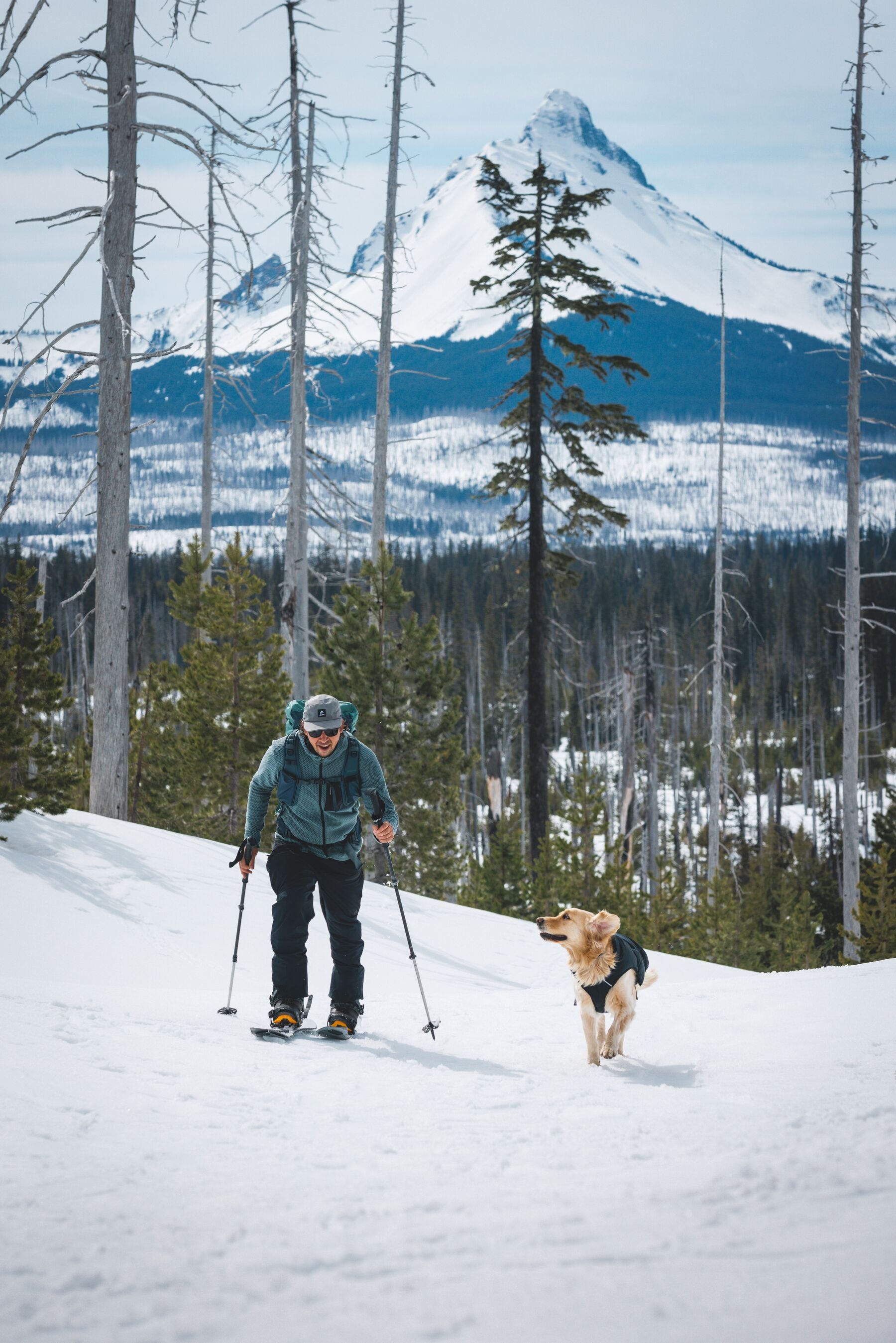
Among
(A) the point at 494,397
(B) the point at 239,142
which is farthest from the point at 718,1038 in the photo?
(A) the point at 494,397

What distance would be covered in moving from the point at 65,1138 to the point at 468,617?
67769mm

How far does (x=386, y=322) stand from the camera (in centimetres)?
1772

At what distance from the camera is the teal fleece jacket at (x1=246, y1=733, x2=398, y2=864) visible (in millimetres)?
5566

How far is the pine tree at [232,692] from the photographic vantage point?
1591cm

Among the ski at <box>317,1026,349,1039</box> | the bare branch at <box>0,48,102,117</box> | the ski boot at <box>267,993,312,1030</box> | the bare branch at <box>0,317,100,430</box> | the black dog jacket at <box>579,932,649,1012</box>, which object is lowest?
the ski at <box>317,1026,349,1039</box>

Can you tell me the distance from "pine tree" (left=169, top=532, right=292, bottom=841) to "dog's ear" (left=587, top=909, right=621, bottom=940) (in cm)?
1108

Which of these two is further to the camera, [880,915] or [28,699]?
[880,915]

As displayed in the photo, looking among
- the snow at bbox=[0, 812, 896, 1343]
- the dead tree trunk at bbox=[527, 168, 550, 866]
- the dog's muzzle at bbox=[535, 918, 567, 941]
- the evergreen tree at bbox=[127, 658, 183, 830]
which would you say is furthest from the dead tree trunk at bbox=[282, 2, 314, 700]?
the dog's muzzle at bbox=[535, 918, 567, 941]

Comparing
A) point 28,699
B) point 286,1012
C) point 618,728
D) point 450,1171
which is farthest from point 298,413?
point 618,728

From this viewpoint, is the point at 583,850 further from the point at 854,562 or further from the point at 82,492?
the point at 82,492

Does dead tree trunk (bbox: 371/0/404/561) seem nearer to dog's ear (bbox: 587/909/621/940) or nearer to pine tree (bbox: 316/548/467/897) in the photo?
pine tree (bbox: 316/548/467/897)

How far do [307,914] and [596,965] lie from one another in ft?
5.31

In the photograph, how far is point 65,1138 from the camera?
148 inches

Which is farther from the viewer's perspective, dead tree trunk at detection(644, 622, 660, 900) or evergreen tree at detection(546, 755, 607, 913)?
dead tree trunk at detection(644, 622, 660, 900)
